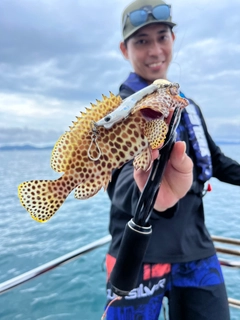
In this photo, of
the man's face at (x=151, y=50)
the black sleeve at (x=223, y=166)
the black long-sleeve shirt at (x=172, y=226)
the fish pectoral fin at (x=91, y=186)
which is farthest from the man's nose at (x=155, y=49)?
the fish pectoral fin at (x=91, y=186)

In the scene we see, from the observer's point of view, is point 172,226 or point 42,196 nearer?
point 42,196

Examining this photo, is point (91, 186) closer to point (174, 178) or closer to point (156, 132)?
point (156, 132)

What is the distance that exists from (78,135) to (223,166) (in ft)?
5.49

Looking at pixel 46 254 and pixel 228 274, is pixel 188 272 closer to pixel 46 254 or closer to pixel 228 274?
pixel 228 274

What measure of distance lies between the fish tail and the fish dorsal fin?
0.21 feet

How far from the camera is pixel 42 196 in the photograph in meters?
0.92

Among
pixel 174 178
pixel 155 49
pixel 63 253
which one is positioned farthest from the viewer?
pixel 63 253

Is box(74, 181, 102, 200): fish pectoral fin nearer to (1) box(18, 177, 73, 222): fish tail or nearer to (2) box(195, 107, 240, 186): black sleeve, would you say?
(1) box(18, 177, 73, 222): fish tail

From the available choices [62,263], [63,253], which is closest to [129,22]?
[62,263]

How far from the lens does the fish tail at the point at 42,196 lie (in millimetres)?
898

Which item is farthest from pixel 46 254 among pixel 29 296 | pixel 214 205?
pixel 214 205

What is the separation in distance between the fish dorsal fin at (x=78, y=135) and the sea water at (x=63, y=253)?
74mm

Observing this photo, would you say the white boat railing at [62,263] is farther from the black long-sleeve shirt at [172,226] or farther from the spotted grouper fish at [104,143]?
the spotted grouper fish at [104,143]

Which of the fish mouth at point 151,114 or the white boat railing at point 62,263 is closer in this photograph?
the fish mouth at point 151,114
